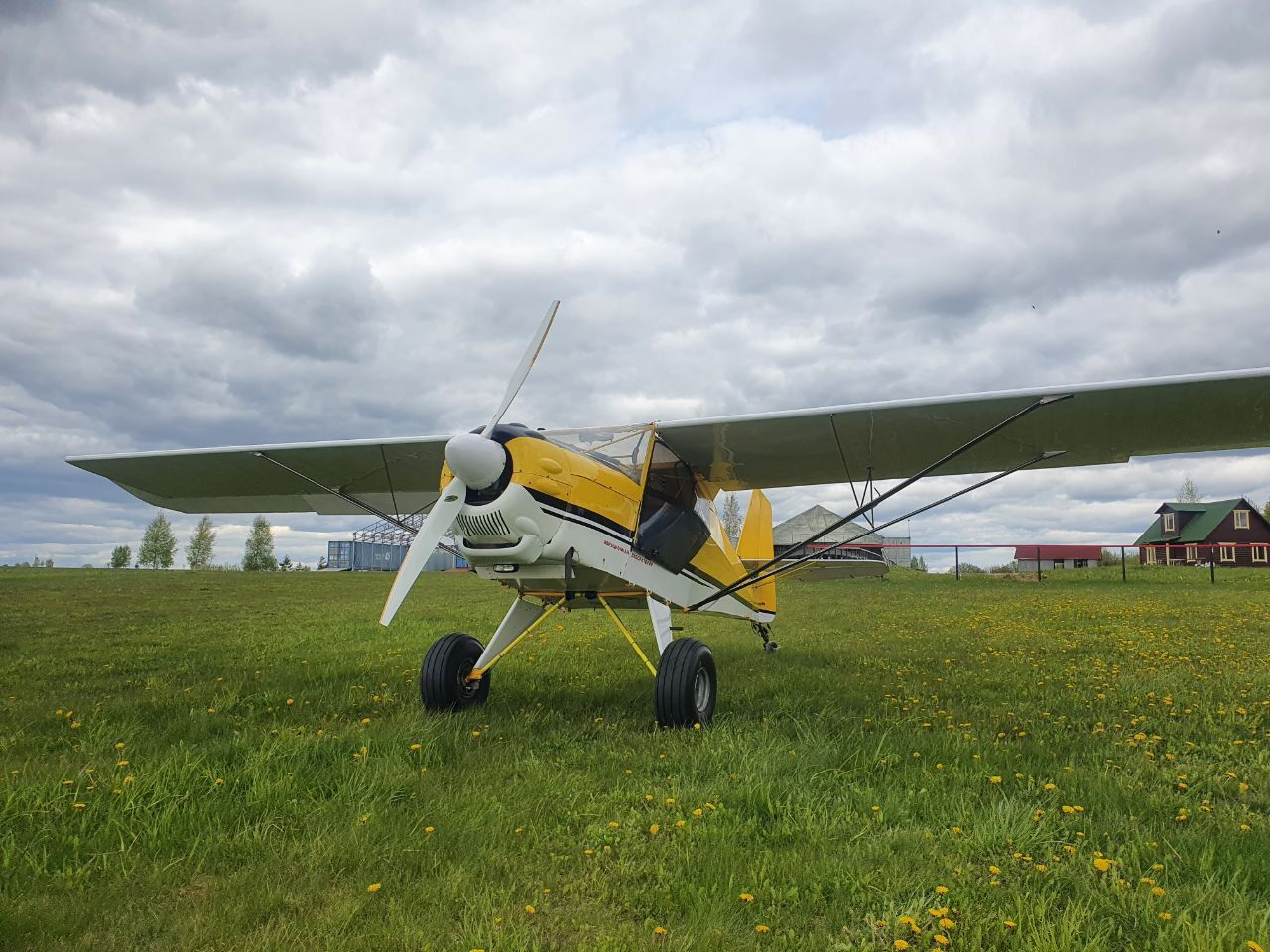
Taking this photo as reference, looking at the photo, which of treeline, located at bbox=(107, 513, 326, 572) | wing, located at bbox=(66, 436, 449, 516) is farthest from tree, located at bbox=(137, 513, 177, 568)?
wing, located at bbox=(66, 436, 449, 516)

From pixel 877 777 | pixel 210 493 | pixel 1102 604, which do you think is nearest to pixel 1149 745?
pixel 877 777

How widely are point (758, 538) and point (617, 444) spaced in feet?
15.4

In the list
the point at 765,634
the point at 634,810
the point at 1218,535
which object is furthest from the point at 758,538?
the point at 1218,535

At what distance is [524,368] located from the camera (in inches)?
254

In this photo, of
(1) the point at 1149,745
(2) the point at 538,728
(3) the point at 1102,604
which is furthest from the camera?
(3) the point at 1102,604

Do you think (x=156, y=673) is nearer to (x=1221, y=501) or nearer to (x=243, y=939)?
(x=243, y=939)

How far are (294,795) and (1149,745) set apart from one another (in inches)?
213

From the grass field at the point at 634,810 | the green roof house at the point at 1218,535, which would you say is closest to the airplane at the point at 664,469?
the grass field at the point at 634,810

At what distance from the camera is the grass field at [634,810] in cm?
270

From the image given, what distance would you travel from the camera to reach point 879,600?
64.7 feet

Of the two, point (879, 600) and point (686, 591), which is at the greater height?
point (686, 591)

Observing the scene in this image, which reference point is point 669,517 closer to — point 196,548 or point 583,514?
point 583,514

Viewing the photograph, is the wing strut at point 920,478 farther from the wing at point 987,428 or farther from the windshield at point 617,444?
the windshield at point 617,444

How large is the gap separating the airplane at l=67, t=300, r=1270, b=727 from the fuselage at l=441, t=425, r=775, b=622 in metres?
0.02
